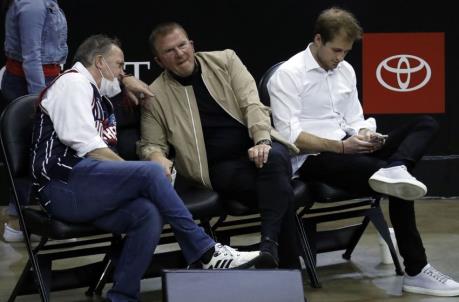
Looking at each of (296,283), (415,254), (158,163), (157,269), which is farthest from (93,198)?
(415,254)

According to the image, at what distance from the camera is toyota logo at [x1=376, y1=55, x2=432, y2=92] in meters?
7.16

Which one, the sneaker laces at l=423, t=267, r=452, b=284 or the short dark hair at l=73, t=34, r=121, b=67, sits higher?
the short dark hair at l=73, t=34, r=121, b=67

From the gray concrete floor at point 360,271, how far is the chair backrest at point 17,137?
646 millimetres

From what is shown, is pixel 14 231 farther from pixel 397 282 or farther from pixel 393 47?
pixel 393 47

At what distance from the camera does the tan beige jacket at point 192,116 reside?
4922 millimetres

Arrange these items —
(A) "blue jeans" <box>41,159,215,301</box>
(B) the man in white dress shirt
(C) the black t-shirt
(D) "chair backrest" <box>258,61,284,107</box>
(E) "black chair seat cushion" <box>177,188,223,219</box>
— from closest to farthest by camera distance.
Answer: (A) "blue jeans" <box>41,159,215,301</box>, (E) "black chair seat cushion" <box>177,188,223,219</box>, (B) the man in white dress shirt, (C) the black t-shirt, (D) "chair backrest" <box>258,61,284,107</box>

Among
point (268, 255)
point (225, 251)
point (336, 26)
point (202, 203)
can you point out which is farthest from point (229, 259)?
point (336, 26)

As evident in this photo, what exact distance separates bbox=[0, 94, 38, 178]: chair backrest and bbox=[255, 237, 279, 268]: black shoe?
1.07 m

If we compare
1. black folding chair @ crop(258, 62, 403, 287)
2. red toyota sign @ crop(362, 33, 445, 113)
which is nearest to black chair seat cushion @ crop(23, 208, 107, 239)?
black folding chair @ crop(258, 62, 403, 287)

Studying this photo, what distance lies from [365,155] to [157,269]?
3.82ft

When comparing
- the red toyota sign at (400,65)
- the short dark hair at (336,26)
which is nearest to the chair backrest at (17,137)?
the short dark hair at (336,26)

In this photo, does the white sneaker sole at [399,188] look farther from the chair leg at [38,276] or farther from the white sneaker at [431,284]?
the chair leg at [38,276]

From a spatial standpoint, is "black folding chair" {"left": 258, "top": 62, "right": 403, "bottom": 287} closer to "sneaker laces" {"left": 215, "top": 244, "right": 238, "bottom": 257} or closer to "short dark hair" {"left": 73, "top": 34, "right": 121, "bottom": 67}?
Result: "sneaker laces" {"left": 215, "top": 244, "right": 238, "bottom": 257}

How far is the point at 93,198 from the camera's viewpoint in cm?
434
